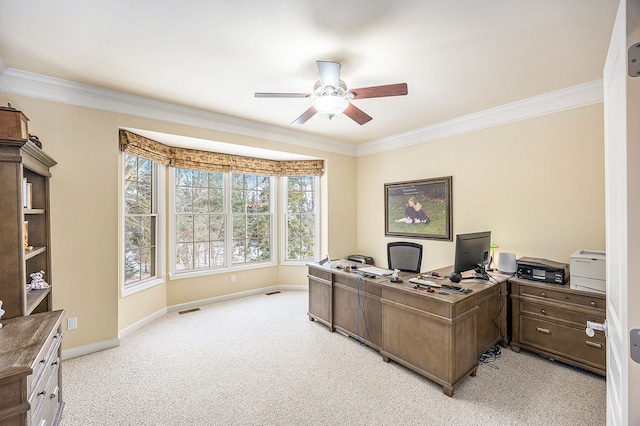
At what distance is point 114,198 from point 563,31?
13.8 ft

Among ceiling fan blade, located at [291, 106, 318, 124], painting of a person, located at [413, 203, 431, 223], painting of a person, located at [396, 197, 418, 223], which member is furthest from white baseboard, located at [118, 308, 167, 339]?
painting of a person, located at [413, 203, 431, 223]

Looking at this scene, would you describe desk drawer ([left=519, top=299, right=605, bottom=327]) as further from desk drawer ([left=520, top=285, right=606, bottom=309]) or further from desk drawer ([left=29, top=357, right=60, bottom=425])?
desk drawer ([left=29, top=357, right=60, bottom=425])

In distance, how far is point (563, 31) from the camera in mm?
1972

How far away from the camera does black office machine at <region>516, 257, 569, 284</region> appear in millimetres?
2652

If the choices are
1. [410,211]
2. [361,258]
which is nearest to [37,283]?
[361,258]

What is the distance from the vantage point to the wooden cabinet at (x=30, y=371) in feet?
4.01

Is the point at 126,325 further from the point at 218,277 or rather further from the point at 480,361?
the point at 480,361

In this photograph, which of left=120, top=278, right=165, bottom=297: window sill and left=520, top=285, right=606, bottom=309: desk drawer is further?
left=120, top=278, right=165, bottom=297: window sill

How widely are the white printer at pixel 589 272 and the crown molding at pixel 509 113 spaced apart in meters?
1.57

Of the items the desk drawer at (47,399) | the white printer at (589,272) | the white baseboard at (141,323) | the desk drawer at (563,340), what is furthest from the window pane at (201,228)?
the white printer at (589,272)

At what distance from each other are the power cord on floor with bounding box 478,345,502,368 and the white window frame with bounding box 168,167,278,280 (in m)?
3.44

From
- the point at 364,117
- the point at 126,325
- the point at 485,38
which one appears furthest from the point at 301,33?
the point at 126,325

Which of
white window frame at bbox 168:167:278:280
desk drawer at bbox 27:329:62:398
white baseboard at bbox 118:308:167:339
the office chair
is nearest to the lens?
desk drawer at bbox 27:329:62:398

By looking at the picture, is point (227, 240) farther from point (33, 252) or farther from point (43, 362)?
point (43, 362)
